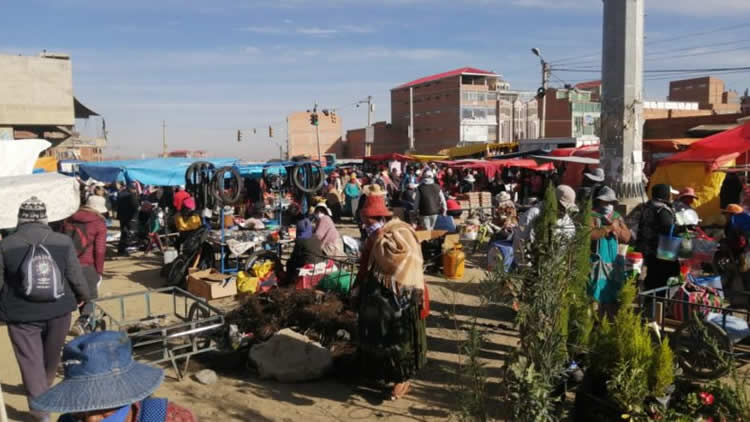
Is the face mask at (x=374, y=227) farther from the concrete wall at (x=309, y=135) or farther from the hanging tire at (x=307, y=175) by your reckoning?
the concrete wall at (x=309, y=135)

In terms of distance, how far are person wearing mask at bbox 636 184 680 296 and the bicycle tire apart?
3.29 ft

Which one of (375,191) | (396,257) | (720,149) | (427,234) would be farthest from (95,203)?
(720,149)

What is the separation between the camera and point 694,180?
12062 millimetres

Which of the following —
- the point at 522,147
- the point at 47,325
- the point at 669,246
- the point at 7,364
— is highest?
the point at 522,147

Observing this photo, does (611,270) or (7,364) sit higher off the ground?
(611,270)

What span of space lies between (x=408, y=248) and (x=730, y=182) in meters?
11.2

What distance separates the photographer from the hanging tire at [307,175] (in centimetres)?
1241

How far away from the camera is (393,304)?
14.6ft

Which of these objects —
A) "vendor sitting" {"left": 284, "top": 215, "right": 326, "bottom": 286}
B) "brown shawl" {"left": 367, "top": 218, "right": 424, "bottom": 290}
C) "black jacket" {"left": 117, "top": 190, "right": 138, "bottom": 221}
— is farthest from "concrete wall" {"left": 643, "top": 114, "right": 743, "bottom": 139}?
"brown shawl" {"left": 367, "top": 218, "right": 424, "bottom": 290}

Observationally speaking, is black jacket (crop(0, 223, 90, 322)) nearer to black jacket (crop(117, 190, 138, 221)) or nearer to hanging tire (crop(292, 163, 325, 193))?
hanging tire (crop(292, 163, 325, 193))

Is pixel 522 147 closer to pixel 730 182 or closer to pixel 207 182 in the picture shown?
pixel 730 182

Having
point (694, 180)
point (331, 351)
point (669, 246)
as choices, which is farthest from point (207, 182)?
point (694, 180)

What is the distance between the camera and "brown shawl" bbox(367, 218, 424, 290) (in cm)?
440

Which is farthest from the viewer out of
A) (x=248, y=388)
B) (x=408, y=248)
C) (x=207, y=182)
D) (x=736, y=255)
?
(x=207, y=182)
